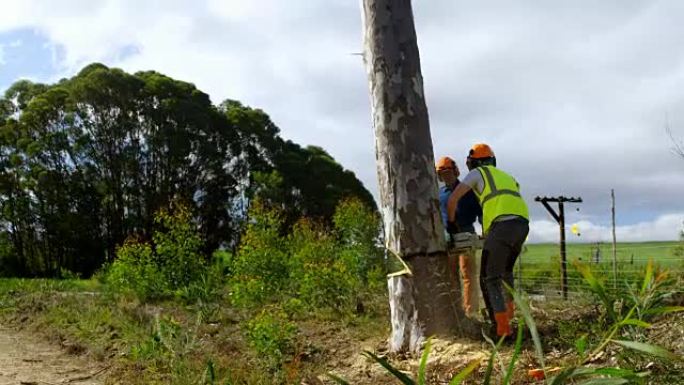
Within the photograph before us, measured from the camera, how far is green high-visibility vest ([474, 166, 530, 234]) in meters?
5.87

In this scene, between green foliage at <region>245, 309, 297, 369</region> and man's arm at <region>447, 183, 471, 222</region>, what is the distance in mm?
1658

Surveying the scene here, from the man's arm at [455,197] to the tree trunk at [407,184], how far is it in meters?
0.23

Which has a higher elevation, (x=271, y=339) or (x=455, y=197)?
(x=455, y=197)

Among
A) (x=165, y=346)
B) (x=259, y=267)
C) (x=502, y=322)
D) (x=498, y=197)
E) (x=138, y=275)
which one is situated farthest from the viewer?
(x=138, y=275)

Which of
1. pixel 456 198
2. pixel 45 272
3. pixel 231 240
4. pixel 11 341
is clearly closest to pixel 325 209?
pixel 231 240

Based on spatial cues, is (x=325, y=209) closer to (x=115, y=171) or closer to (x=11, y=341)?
(x=115, y=171)

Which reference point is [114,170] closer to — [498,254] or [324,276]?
[324,276]

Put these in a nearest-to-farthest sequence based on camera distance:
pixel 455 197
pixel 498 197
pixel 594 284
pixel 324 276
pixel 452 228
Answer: pixel 594 284
pixel 498 197
pixel 455 197
pixel 452 228
pixel 324 276

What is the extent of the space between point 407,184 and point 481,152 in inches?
33.8

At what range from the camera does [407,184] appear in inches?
229

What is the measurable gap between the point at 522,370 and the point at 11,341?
751cm

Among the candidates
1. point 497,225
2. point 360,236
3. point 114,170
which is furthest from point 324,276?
point 114,170

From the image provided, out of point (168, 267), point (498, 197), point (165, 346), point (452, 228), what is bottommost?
point (165, 346)

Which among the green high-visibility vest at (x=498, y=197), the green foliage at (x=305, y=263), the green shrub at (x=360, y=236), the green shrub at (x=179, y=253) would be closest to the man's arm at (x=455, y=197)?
the green high-visibility vest at (x=498, y=197)
